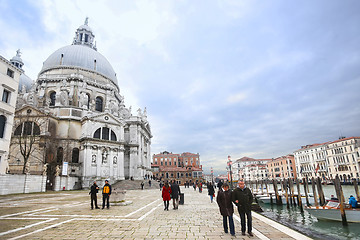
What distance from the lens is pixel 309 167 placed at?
76000 millimetres

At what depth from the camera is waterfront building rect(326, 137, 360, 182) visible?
5919 centimetres

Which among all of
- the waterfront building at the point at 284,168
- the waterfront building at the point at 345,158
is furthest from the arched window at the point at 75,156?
the waterfront building at the point at 284,168

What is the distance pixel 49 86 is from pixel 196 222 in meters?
49.5

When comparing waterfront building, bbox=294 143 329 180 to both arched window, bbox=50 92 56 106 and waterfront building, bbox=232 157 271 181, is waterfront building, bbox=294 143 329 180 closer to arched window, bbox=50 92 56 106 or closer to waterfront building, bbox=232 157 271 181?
waterfront building, bbox=232 157 271 181

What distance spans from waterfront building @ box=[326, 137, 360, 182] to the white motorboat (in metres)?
58.2

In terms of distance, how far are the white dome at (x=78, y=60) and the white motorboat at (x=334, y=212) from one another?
50.7m

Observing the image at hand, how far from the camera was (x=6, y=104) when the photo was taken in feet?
70.1

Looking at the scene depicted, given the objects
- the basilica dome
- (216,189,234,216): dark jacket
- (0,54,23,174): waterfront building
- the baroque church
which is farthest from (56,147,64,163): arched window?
(216,189,234,216): dark jacket

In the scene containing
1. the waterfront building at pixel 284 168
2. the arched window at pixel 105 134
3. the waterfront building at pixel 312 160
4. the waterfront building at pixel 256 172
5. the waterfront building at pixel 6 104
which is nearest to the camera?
the waterfront building at pixel 6 104

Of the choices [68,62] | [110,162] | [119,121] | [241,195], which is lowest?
[241,195]

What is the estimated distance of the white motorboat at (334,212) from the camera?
1273 cm

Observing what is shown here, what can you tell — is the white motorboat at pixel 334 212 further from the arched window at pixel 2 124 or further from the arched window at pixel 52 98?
the arched window at pixel 52 98

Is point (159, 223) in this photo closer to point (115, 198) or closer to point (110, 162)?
point (115, 198)

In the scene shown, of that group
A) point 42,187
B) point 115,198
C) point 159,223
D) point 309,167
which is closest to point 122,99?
point 42,187
